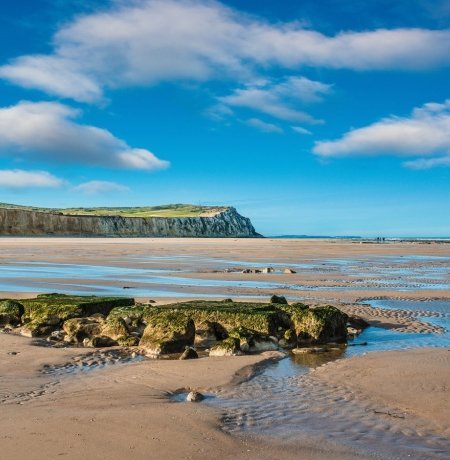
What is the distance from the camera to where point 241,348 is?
1017cm

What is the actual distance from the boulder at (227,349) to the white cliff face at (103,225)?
4256 inches

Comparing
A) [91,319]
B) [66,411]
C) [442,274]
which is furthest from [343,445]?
[442,274]

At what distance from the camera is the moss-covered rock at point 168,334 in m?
10.2

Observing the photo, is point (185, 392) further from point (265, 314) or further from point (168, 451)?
point (265, 314)

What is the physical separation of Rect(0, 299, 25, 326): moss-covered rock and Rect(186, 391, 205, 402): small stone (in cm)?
738

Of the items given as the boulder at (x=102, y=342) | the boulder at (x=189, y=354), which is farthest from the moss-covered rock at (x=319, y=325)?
the boulder at (x=102, y=342)

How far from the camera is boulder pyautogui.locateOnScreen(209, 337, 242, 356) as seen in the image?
9875 millimetres

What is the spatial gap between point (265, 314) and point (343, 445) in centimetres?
604

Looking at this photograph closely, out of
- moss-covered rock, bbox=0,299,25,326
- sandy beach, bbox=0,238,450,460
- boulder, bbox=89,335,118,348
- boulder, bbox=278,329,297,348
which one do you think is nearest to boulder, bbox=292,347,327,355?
boulder, bbox=278,329,297,348

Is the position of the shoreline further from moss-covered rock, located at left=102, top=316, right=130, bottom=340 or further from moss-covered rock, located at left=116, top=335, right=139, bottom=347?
moss-covered rock, located at left=102, top=316, right=130, bottom=340

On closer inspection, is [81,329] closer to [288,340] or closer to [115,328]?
[115,328]

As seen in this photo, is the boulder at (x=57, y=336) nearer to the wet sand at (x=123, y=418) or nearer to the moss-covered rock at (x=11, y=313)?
the moss-covered rock at (x=11, y=313)

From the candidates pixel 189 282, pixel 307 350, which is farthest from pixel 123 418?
pixel 189 282

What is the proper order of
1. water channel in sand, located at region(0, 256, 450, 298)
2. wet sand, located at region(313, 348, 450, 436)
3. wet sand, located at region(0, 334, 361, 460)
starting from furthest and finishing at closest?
water channel in sand, located at region(0, 256, 450, 298)
wet sand, located at region(313, 348, 450, 436)
wet sand, located at region(0, 334, 361, 460)
